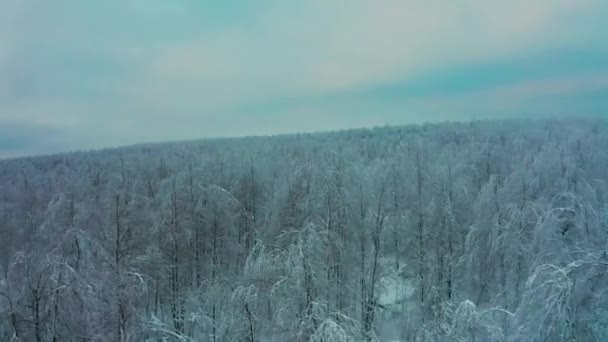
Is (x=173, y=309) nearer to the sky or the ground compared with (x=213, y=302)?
nearer to the ground

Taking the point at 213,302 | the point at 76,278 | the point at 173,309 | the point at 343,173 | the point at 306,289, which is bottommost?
the point at 173,309

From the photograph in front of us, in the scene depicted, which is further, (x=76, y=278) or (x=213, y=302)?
(x=213, y=302)

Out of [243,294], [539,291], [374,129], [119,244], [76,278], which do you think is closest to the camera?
[539,291]

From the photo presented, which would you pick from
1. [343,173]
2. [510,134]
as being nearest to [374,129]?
[510,134]

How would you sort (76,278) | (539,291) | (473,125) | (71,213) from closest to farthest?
(539,291) < (76,278) < (71,213) < (473,125)

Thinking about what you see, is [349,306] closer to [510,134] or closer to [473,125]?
[510,134]

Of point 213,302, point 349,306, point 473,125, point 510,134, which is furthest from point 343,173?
point 473,125
